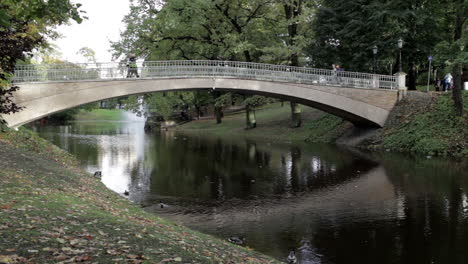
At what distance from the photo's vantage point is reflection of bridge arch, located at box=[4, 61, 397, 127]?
64.3 feet

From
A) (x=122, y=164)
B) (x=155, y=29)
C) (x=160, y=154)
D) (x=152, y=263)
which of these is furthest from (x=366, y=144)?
(x=152, y=263)

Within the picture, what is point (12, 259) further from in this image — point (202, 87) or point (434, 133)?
point (434, 133)

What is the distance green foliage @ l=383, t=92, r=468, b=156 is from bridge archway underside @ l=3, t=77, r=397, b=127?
210cm

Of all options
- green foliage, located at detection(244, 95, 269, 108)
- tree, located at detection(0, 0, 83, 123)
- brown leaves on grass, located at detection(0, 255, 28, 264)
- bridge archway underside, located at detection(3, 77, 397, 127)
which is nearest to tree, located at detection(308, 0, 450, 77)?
bridge archway underside, located at detection(3, 77, 397, 127)

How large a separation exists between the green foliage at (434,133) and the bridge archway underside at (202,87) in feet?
6.90

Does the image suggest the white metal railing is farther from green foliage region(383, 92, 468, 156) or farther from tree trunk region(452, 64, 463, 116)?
tree trunk region(452, 64, 463, 116)

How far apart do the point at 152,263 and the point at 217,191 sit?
32.0ft

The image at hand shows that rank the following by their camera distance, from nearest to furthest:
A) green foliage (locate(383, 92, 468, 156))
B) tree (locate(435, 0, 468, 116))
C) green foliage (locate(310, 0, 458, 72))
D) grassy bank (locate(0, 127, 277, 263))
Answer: grassy bank (locate(0, 127, 277, 263)) → tree (locate(435, 0, 468, 116)) → green foliage (locate(383, 92, 468, 156)) → green foliage (locate(310, 0, 458, 72))

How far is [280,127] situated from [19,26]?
23.6 meters

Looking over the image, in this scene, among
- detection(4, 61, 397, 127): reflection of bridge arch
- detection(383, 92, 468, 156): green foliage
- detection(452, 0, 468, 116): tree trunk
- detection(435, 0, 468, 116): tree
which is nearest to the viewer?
detection(435, 0, 468, 116): tree

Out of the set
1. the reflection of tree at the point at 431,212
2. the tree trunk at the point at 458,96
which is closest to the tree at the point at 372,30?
the tree trunk at the point at 458,96

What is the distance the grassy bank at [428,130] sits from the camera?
20531 mm

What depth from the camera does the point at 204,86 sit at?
23.1m

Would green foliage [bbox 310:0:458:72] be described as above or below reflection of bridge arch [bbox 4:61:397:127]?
above
